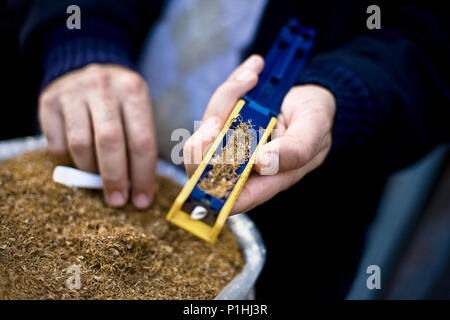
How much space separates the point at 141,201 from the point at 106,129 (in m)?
0.16

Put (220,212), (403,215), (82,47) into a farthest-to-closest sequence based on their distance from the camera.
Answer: (403,215) < (82,47) < (220,212)

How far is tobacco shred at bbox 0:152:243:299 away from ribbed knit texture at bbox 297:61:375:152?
319mm

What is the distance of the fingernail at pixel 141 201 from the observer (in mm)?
630

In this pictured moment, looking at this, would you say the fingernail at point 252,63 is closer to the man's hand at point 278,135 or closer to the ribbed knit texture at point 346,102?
the man's hand at point 278,135

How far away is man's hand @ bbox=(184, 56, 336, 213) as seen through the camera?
45cm

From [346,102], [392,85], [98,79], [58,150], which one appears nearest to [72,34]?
[98,79]

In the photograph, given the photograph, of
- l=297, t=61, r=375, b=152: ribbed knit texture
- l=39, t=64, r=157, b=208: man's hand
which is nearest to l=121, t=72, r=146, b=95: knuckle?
l=39, t=64, r=157, b=208: man's hand

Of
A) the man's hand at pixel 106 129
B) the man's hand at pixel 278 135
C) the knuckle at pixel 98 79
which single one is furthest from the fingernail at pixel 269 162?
the knuckle at pixel 98 79

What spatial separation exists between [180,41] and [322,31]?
39 cm

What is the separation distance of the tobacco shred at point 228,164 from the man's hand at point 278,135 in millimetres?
26

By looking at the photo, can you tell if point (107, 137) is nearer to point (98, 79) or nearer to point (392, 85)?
point (98, 79)

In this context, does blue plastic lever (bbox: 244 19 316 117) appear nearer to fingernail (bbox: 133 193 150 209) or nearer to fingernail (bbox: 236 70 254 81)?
fingernail (bbox: 236 70 254 81)

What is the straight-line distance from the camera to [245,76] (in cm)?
53

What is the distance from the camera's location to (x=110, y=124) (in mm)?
579
